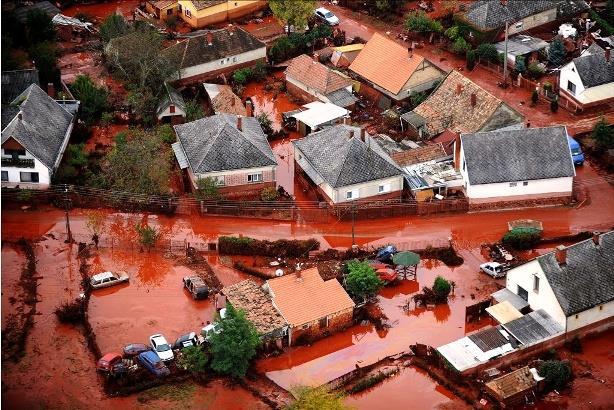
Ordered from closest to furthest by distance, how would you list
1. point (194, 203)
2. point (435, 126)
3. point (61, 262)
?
point (61, 262), point (194, 203), point (435, 126)

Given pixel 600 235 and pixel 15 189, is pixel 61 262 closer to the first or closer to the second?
pixel 15 189

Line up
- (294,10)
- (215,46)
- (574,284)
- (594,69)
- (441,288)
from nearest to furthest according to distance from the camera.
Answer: (574,284) → (441,288) → (594,69) → (215,46) → (294,10)

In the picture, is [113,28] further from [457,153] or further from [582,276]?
[582,276]

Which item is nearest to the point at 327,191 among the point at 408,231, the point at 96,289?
the point at 408,231

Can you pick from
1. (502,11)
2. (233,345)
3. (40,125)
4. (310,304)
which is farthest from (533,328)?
(502,11)

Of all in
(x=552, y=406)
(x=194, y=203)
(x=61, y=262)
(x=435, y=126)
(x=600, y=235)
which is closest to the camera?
(x=552, y=406)

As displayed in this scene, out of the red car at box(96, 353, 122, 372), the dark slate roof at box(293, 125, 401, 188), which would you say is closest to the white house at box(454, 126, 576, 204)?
the dark slate roof at box(293, 125, 401, 188)
